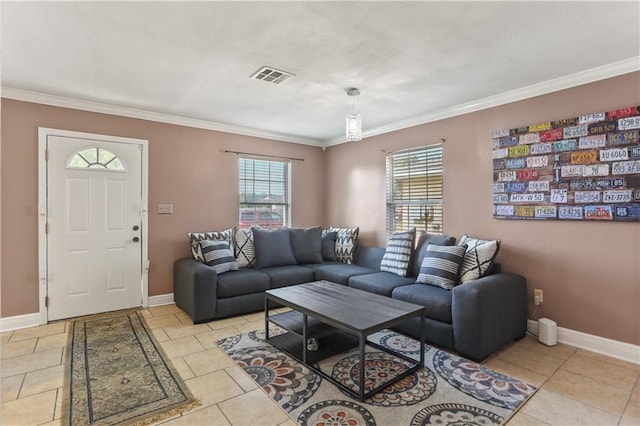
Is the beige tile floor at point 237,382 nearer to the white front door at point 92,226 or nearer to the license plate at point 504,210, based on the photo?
the white front door at point 92,226

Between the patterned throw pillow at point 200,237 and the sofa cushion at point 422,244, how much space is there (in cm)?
232

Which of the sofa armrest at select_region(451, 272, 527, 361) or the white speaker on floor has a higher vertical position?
the sofa armrest at select_region(451, 272, 527, 361)

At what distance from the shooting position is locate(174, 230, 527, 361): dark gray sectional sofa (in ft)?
8.71

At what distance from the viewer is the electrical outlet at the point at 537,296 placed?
3.15 m

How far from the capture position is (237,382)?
2.33 metres

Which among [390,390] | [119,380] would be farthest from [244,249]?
[390,390]

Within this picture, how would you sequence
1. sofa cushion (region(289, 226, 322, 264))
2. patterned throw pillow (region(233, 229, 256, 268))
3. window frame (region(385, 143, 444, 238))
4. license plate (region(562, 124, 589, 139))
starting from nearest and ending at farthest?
1. license plate (region(562, 124, 589, 139))
2. window frame (region(385, 143, 444, 238))
3. patterned throw pillow (region(233, 229, 256, 268))
4. sofa cushion (region(289, 226, 322, 264))

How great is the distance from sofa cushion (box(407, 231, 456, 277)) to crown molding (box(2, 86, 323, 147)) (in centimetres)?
263

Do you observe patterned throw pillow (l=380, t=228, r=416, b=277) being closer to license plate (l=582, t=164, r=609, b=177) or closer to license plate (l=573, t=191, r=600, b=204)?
license plate (l=573, t=191, r=600, b=204)

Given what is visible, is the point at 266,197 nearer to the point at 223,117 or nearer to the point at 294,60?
the point at 223,117

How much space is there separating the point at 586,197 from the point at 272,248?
3.41m

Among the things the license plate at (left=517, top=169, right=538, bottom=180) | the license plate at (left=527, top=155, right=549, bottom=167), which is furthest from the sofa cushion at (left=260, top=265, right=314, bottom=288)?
the license plate at (left=527, top=155, right=549, bottom=167)

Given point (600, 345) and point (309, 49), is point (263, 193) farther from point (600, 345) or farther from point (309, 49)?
point (600, 345)

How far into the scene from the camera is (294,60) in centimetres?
265
